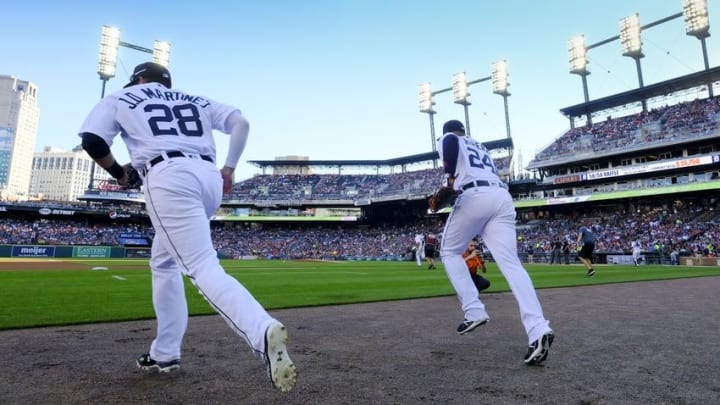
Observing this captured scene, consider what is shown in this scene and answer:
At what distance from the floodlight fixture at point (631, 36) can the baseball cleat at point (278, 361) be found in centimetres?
5385

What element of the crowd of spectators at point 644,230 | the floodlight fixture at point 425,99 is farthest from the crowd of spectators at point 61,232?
the crowd of spectators at point 644,230

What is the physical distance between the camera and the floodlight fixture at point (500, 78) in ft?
171

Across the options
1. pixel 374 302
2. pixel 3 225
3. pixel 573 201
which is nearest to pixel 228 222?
pixel 3 225

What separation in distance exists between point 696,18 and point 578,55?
1065 centimetres

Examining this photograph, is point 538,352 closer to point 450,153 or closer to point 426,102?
point 450,153

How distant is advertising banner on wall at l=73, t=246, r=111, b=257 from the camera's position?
3497 centimetres

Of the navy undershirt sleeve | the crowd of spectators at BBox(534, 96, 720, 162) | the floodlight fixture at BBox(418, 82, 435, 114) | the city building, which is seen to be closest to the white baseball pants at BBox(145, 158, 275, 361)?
the navy undershirt sleeve

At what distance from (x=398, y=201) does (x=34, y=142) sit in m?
160

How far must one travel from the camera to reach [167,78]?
321cm

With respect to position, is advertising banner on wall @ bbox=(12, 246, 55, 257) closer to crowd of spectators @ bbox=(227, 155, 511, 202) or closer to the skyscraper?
crowd of spectators @ bbox=(227, 155, 511, 202)

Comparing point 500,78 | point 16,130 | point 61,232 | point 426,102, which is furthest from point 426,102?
point 16,130

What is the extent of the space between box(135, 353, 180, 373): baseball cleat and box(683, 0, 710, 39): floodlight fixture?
5329cm

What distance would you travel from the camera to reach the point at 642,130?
42.1 meters

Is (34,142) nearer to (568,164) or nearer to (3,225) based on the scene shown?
(3,225)
